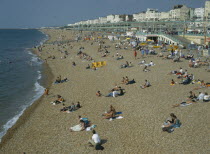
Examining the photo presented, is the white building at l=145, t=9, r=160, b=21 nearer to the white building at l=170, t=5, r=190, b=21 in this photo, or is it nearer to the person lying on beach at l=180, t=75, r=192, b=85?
the white building at l=170, t=5, r=190, b=21

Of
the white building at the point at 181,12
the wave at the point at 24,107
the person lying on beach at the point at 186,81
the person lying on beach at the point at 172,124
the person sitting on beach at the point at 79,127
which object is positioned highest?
the white building at the point at 181,12

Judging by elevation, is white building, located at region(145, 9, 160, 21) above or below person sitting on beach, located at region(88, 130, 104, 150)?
above

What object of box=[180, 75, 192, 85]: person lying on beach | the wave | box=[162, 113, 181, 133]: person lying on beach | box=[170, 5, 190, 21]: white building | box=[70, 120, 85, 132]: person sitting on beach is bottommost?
the wave

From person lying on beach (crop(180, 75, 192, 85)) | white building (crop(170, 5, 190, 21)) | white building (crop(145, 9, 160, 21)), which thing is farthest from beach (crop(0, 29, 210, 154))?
white building (crop(145, 9, 160, 21))

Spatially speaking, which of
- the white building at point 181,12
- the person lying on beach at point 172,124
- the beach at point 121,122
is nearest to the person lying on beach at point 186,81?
the beach at point 121,122

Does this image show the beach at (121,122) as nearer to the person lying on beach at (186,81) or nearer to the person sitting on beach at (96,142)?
the person sitting on beach at (96,142)

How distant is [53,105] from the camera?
15422 mm

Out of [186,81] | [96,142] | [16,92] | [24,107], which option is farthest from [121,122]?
[16,92]

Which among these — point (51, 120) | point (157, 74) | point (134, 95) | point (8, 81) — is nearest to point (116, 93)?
point (134, 95)

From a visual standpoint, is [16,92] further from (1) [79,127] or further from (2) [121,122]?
(2) [121,122]

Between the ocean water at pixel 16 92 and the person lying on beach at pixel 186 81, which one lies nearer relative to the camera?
the ocean water at pixel 16 92

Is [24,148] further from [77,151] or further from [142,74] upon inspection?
[142,74]

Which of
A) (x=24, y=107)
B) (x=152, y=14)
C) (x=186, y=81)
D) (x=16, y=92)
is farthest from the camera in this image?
(x=152, y=14)

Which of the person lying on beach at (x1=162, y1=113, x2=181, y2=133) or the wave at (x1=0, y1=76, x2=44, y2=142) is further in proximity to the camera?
the wave at (x1=0, y1=76, x2=44, y2=142)
